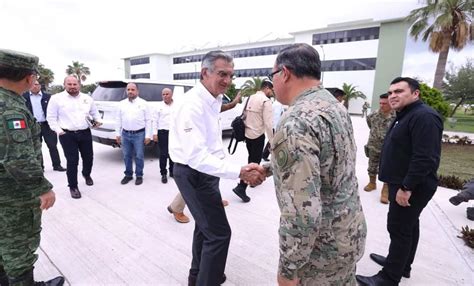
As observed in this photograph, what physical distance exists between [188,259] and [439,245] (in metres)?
2.90

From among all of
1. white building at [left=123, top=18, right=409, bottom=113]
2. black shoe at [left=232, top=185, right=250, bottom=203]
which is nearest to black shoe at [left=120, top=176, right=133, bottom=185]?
Result: black shoe at [left=232, top=185, right=250, bottom=203]

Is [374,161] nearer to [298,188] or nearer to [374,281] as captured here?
[374,281]

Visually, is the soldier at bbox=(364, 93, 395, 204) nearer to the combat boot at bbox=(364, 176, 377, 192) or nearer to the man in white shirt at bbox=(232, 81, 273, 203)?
the combat boot at bbox=(364, 176, 377, 192)

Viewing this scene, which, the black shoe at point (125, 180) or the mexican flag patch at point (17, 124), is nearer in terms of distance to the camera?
the mexican flag patch at point (17, 124)

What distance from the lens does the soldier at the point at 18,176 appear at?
5.68 feet

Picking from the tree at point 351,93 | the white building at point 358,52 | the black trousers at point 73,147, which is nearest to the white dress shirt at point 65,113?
the black trousers at point 73,147

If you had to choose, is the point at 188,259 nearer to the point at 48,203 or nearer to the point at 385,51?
the point at 48,203

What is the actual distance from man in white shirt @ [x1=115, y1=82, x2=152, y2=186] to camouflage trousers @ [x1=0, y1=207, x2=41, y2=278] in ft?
9.49

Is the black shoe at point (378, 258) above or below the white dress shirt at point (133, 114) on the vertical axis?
below

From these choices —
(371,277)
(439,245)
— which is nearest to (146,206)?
(371,277)

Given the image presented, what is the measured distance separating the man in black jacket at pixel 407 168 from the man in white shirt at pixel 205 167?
123 cm

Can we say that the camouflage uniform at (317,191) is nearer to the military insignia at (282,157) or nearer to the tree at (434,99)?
the military insignia at (282,157)

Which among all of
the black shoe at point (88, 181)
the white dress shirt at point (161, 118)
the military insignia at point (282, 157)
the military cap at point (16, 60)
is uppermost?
the military cap at point (16, 60)

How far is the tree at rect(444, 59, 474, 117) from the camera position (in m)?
29.9
